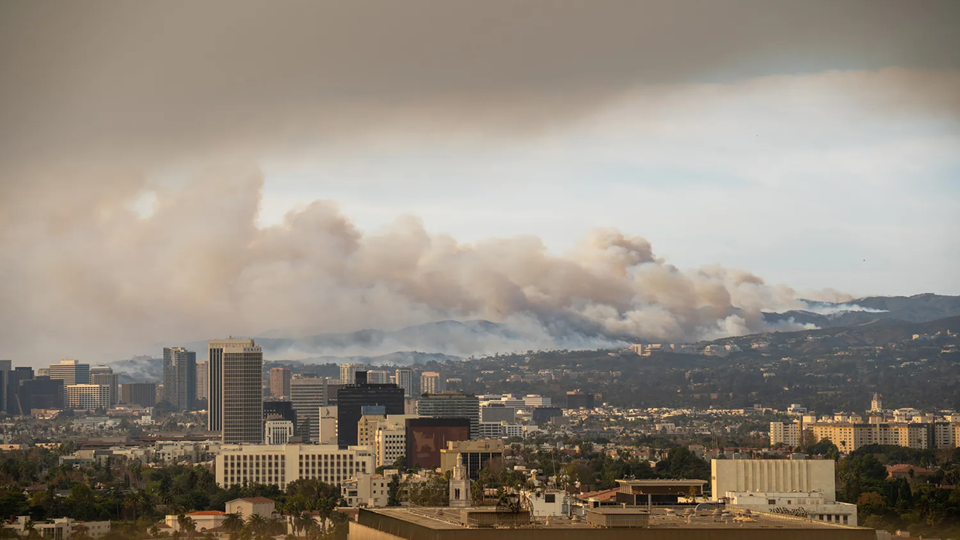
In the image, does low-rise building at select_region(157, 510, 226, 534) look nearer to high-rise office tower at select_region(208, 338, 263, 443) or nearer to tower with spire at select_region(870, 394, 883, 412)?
high-rise office tower at select_region(208, 338, 263, 443)

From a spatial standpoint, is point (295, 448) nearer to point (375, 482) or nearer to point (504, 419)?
point (375, 482)

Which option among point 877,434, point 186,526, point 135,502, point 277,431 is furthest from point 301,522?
point 277,431

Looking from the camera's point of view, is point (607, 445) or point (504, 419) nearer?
point (607, 445)

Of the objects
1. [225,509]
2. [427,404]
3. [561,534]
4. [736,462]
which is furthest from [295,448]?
[561,534]

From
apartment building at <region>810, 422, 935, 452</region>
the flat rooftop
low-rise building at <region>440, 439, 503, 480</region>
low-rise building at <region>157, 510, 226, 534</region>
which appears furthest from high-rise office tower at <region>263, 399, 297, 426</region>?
the flat rooftop

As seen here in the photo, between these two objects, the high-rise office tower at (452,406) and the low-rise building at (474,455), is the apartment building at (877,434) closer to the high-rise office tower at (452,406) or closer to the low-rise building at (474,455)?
the high-rise office tower at (452,406)

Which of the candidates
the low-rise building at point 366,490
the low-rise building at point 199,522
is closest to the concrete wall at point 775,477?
the low-rise building at point 199,522

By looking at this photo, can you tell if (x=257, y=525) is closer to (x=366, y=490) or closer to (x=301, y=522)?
(x=301, y=522)
